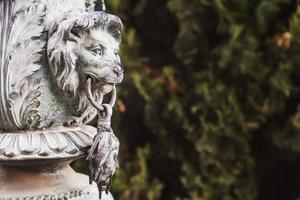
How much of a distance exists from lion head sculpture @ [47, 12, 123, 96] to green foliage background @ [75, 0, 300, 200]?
151 centimetres

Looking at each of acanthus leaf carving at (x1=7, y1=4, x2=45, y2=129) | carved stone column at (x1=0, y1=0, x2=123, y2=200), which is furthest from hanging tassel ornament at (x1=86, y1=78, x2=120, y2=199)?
acanthus leaf carving at (x1=7, y1=4, x2=45, y2=129)

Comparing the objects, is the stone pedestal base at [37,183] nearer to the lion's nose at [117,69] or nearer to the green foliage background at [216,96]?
the lion's nose at [117,69]

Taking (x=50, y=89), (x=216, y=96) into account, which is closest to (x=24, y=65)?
(x=50, y=89)

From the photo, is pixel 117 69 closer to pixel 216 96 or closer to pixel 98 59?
pixel 98 59

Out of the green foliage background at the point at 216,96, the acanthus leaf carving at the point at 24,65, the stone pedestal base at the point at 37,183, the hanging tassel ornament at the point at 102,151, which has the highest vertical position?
the acanthus leaf carving at the point at 24,65

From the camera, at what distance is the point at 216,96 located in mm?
2877

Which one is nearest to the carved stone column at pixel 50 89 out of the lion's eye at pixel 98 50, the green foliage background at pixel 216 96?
the lion's eye at pixel 98 50

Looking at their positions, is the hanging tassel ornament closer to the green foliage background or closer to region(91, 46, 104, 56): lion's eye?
region(91, 46, 104, 56): lion's eye

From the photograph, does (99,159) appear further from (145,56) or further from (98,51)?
(145,56)

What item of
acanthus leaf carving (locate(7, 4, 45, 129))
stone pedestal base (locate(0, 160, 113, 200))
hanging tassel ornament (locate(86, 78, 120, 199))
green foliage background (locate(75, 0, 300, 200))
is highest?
acanthus leaf carving (locate(7, 4, 45, 129))

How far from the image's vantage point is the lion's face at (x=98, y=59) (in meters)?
1.32

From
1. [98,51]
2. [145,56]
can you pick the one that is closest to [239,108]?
[145,56]

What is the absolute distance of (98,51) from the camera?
4.37ft

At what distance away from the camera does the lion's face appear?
1.32m
